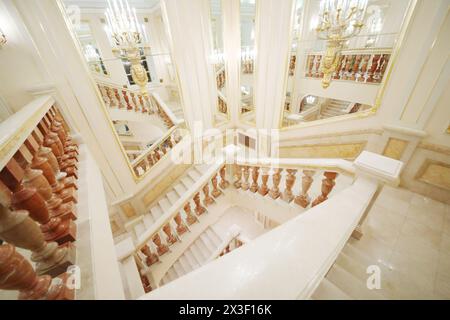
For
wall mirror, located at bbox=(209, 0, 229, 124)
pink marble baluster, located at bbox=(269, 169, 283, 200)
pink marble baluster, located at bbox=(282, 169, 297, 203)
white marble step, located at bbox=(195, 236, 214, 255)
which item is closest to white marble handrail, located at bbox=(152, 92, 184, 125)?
wall mirror, located at bbox=(209, 0, 229, 124)

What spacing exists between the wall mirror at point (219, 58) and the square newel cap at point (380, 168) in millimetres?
3664

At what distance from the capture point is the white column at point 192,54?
3311mm

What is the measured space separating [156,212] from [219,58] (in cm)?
393

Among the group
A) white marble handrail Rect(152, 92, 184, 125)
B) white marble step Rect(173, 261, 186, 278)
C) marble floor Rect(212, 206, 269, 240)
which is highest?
white marble handrail Rect(152, 92, 184, 125)

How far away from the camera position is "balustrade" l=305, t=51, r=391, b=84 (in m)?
4.37

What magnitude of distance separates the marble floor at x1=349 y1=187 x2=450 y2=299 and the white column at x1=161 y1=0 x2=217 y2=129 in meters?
3.77

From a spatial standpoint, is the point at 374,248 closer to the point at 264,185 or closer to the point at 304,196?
the point at 304,196

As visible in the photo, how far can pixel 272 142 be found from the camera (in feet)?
14.2

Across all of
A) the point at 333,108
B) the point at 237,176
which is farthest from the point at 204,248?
the point at 333,108

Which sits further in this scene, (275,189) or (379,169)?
(275,189)

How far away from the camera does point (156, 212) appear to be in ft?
13.2

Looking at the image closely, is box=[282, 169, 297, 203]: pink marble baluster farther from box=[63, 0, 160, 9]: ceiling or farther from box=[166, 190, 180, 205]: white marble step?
box=[63, 0, 160, 9]: ceiling

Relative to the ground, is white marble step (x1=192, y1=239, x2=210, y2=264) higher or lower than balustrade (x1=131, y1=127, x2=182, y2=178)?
lower

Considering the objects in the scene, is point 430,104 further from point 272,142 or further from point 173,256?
point 173,256
